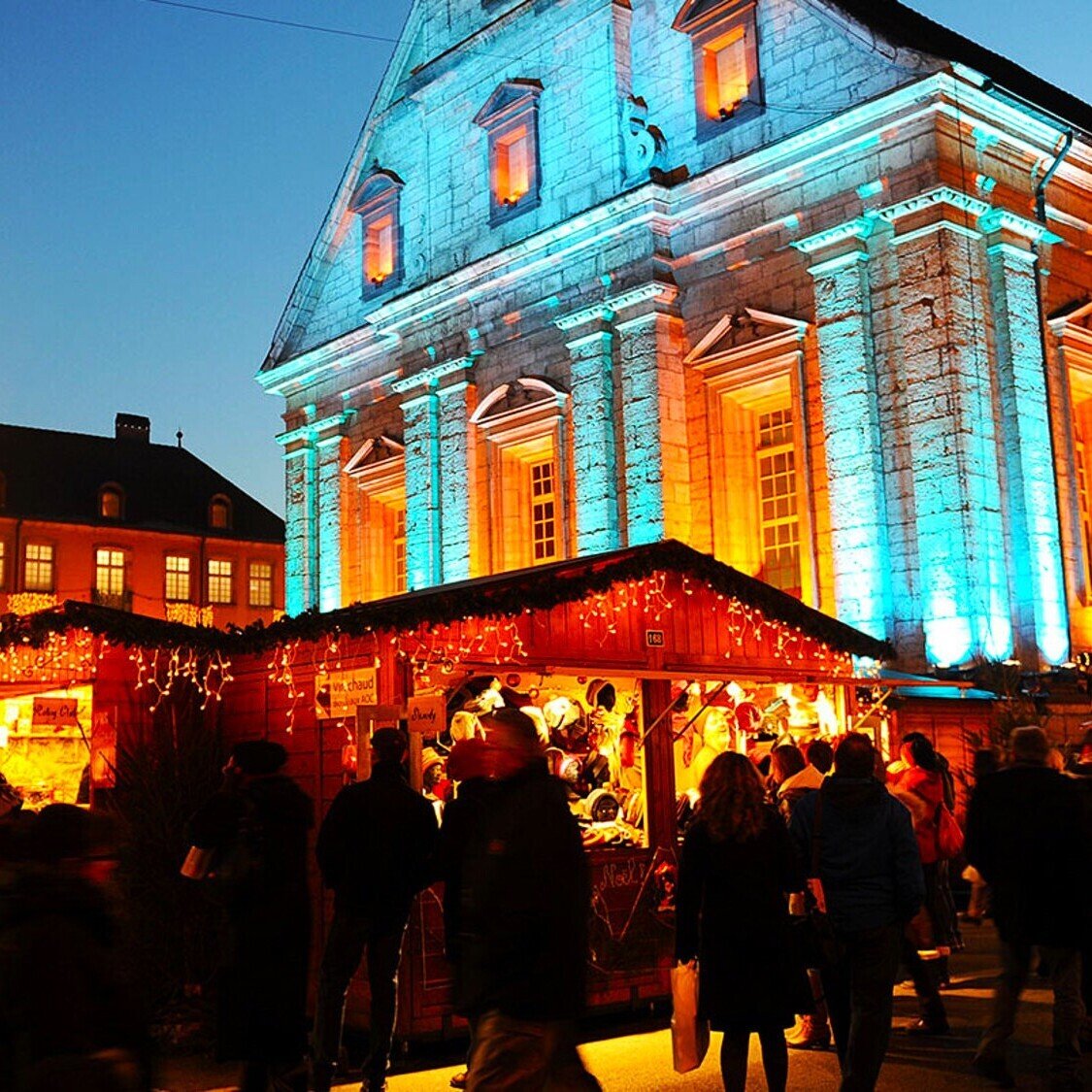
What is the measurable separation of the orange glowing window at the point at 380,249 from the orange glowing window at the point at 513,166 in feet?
12.5

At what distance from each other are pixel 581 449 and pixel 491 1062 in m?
19.0

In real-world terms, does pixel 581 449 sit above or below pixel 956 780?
above

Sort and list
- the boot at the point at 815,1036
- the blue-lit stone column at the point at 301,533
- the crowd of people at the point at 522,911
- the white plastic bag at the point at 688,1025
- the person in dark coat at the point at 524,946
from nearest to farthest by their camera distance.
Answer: the crowd of people at the point at 522,911 < the person in dark coat at the point at 524,946 < the white plastic bag at the point at 688,1025 < the boot at the point at 815,1036 < the blue-lit stone column at the point at 301,533

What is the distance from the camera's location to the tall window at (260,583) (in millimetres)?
55094

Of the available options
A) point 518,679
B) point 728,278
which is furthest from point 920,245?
point 518,679

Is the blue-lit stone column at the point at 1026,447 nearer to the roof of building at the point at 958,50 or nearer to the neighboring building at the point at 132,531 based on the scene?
the roof of building at the point at 958,50

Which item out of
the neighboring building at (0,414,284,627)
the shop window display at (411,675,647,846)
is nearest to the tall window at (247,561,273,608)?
the neighboring building at (0,414,284,627)

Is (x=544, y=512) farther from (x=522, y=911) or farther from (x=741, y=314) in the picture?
(x=522, y=911)

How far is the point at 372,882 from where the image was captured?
321 inches

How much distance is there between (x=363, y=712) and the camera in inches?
408

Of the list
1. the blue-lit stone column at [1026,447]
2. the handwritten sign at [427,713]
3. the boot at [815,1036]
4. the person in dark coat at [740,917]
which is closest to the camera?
the person in dark coat at [740,917]

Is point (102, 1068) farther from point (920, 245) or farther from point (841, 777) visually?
point (920, 245)

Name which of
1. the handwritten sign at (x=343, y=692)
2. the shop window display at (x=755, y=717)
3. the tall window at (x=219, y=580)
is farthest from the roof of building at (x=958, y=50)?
the tall window at (x=219, y=580)

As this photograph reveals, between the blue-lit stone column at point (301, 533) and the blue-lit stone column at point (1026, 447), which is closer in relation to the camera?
the blue-lit stone column at point (1026, 447)
